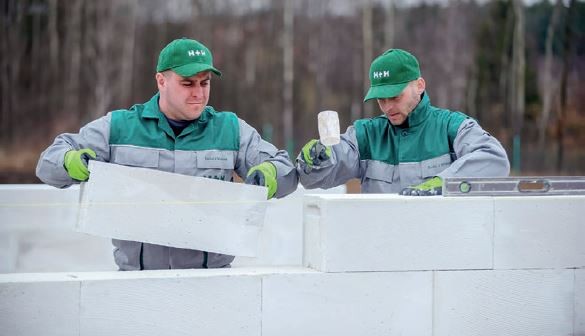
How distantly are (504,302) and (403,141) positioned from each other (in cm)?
117

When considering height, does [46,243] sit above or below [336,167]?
below

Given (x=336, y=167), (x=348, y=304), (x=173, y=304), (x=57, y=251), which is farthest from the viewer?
(x=57, y=251)

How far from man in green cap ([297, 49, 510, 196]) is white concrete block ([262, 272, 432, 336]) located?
82 centimetres

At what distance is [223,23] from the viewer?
77.6 feet

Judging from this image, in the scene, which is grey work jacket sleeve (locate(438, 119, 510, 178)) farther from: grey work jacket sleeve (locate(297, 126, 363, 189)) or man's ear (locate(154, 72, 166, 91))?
man's ear (locate(154, 72, 166, 91))

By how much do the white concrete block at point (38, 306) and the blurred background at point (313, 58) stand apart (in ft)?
60.8

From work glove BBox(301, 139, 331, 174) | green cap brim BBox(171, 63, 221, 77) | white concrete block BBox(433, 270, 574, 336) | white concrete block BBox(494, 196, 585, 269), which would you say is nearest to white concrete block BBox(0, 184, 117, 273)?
green cap brim BBox(171, 63, 221, 77)

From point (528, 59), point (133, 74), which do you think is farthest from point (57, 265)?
point (528, 59)

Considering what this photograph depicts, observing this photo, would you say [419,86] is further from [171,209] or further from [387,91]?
[171,209]

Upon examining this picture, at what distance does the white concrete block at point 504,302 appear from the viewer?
407 centimetres

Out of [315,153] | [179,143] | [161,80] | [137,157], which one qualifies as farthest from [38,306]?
[315,153]

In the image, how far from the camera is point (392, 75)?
4.85 metres

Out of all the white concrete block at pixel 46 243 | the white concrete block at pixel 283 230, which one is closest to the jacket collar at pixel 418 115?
the white concrete block at pixel 283 230

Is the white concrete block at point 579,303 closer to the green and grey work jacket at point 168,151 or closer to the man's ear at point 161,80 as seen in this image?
the green and grey work jacket at point 168,151
